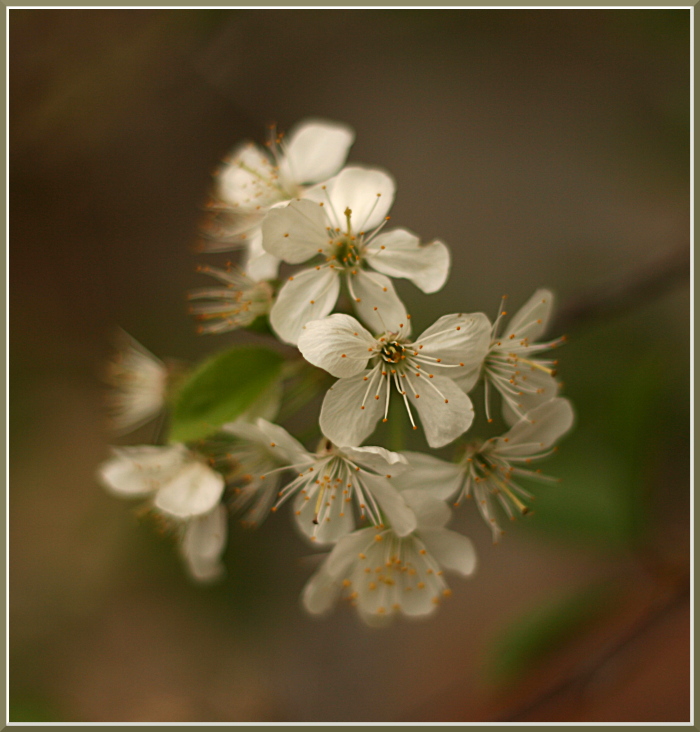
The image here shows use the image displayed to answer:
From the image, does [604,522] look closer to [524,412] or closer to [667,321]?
[524,412]

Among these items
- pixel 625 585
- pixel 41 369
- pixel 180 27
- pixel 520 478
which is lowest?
pixel 625 585

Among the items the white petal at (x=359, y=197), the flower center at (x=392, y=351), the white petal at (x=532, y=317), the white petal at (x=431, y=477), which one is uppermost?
the white petal at (x=359, y=197)

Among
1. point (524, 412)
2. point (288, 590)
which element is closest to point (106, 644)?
point (288, 590)

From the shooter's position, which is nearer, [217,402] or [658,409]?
[217,402]

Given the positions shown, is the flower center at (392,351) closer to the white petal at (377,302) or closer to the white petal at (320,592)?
the white petal at (377,302)

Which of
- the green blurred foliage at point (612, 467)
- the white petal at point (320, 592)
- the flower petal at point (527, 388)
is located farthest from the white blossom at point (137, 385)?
the green blurred foliage at point (612, 467)
